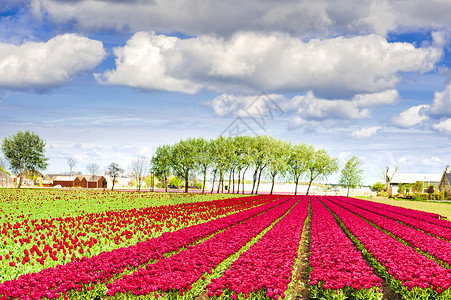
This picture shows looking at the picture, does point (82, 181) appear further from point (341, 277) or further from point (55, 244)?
point (341, 277)

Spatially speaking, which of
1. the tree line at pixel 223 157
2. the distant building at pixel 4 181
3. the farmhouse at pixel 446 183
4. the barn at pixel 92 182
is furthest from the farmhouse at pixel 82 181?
the farmhouse at pixel 446 183

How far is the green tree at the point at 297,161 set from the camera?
8862 cm

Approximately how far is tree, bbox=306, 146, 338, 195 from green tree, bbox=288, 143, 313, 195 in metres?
1.39

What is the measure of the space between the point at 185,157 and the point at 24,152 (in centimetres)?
4667

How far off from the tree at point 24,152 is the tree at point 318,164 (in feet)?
234

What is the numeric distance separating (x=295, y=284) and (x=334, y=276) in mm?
1997

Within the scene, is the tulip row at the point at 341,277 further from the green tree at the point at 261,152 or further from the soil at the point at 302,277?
the green tree at the point at 261,152

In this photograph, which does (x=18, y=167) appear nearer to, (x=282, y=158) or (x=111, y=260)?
(x=282, y=158)

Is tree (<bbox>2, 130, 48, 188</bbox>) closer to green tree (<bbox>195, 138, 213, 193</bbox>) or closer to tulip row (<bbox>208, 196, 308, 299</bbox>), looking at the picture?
green tree (<bbox>195, 138, 213, 193</bbox>)

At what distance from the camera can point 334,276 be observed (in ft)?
28.7

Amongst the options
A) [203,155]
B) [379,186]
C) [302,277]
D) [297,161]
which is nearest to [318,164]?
[297,161]

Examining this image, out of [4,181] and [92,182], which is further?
[92,182]

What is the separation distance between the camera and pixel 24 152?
299 feet

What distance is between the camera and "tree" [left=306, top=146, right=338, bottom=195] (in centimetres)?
9094
